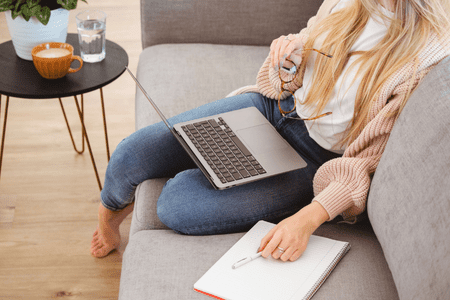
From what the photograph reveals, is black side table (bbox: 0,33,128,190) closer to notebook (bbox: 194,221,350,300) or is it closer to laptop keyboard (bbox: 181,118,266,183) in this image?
laptop keyboard (bbox: 181,118,266,183)

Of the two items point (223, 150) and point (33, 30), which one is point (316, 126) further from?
point (33, 30)

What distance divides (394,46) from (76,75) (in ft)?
2.94

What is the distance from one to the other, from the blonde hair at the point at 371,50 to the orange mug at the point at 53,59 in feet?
2.19

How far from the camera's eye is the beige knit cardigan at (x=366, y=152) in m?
0.92

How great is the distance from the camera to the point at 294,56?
1.16 meters

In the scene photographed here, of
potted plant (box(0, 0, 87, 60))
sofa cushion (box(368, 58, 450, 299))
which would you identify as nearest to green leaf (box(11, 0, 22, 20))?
potted plant (box(0, 0, 87, 60))

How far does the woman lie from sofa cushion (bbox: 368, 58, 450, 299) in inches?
3.1

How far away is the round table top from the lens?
1286mm

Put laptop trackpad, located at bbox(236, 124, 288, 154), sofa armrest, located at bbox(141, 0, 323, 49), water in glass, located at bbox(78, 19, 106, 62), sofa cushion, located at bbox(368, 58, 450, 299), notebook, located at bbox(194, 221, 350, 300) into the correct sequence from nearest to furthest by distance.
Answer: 1. sofa cushion, located at bbox(368, 58, 450, 299)
2. notebook, located at bbox(194, 221, 350, 300)
3. laptop trackpad, located at bbox(236, 124, 288, 154)
4. water in glass, located at bbox(78, 19, 106, 62)
5. sofa armrest, located at bbox(141, 0, 323, 49)

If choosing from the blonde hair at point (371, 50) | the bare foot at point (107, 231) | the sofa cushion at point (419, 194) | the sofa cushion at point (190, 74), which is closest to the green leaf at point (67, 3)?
the sofa cushion at point (190, 74)

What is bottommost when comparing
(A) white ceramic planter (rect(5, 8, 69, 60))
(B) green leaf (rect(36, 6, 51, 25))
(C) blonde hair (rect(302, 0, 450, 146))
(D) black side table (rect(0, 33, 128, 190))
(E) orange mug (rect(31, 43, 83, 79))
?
(D) black side table (rect(0, 33, 128, 190))

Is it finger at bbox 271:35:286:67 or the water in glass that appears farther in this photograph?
the water in glass

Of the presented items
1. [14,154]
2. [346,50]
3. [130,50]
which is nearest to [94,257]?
[14,154]

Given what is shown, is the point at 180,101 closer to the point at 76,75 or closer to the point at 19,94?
the point at 76,75
